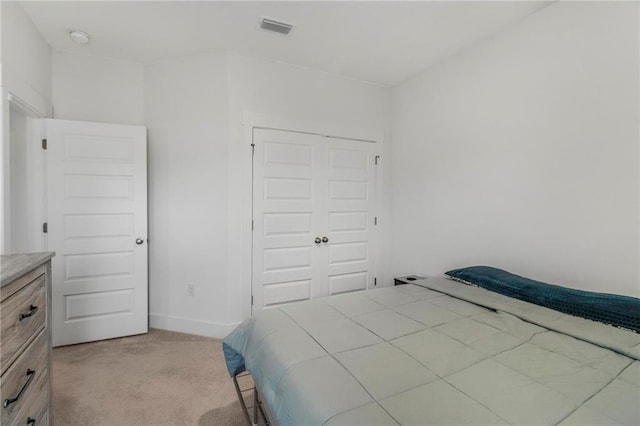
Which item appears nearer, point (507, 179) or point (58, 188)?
point (507, 179)

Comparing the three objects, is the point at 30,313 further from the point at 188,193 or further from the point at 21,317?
the point at 188,193

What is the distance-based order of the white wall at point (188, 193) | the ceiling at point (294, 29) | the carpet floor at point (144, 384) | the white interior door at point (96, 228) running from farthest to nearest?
the white wall at point (188, 193), the white interior door at point (96, 228), the ceiling at point (294, 29), the carpet floor at point (144, 384)

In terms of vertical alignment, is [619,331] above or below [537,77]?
below

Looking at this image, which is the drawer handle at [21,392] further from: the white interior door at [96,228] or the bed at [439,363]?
the white interior door at [96,228]

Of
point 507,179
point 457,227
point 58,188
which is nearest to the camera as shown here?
point 507,179

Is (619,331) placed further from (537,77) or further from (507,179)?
(537,77)

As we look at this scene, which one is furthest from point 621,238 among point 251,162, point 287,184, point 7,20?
point 7,20

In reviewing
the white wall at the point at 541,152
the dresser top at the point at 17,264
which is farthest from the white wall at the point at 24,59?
the white wall at the point at 541,152

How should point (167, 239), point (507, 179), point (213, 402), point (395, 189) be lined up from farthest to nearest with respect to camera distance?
point (395, 189) < point (167, 239) < point (507, 179) < point (213, 402)

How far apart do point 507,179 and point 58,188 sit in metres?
3.73

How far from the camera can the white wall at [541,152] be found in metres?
1.77

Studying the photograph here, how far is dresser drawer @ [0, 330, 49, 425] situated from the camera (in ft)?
3.38

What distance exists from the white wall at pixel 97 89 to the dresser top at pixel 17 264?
2.02 m

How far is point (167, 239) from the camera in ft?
9.68
